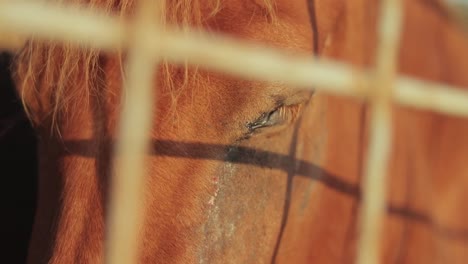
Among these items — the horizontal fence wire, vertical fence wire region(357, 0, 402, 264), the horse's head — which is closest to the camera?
the horizontal fence wire

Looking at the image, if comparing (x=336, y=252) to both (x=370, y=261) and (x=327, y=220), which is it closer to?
(x=327, y=220)

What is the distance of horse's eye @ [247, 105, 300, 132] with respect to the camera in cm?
80

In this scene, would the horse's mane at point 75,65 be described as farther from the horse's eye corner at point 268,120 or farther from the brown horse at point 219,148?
the horse's eye corner at point 268,120

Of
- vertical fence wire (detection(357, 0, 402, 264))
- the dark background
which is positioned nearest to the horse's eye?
vertical fence wire (detection(357, 0, 402, 264))

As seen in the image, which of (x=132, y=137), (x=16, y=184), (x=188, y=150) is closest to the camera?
(x=132, y=137)

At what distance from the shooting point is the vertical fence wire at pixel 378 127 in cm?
55

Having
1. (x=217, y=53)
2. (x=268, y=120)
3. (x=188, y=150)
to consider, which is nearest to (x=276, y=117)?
(x=268, y=120)

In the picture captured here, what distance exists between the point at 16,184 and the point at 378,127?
0.83 m

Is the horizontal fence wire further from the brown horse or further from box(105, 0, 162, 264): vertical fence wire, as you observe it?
the brown horse

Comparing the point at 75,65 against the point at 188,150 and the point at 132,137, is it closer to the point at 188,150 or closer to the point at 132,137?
the point at 188,150

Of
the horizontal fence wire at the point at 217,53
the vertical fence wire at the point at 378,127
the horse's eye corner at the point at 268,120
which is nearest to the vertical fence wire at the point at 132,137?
the horizontal fence wire at the point at 217,53

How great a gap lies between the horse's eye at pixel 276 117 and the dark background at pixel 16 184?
54 centimetres

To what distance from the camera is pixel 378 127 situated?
1.83 ft

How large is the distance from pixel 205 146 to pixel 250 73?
31 cm
